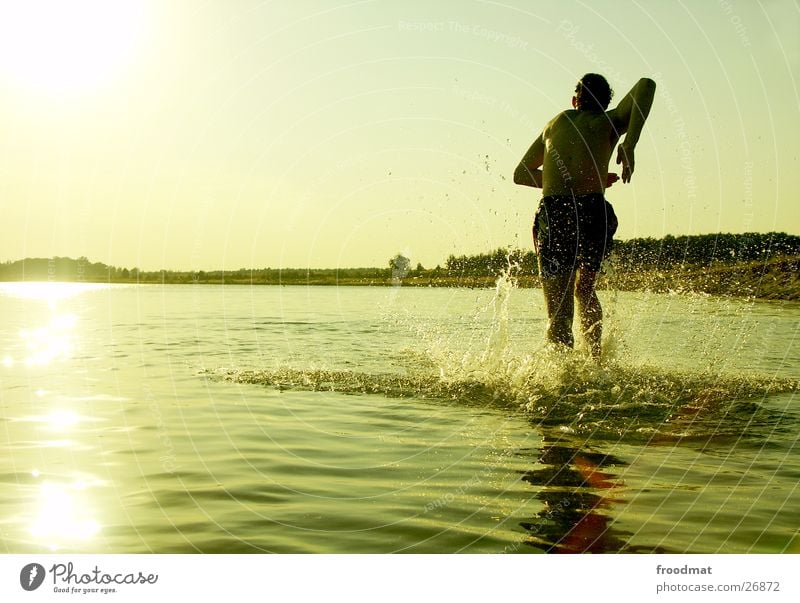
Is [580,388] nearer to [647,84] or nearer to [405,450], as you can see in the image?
[405,450]

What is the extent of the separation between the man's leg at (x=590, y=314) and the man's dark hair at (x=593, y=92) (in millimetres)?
1747

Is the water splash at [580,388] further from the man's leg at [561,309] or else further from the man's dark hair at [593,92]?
the man's dark hair at [593,92]

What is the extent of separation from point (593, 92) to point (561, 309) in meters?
2.31

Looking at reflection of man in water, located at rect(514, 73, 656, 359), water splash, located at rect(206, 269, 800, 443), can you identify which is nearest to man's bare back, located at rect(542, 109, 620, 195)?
reflection of man in water, located at rect(514, 73, 656, 359)

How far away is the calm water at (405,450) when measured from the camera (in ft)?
13.5

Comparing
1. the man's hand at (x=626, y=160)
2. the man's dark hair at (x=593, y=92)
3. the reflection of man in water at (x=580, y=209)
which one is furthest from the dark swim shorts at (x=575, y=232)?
the man's dark hair at (x=593, y=92)

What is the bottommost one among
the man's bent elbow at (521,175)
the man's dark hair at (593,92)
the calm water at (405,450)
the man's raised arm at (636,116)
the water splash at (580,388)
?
the calm water at (405,450)

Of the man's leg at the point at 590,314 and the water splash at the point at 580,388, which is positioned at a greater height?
the man's leg at the point at 590,314

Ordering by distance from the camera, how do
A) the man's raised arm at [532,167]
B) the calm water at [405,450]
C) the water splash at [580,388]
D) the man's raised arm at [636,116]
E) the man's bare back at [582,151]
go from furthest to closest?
1. the man's raised arm at [532,167]
2. the man's bare back at [582,151]
3. the man's raised arm at [636,116]
4. the water splash at [580,388]
5. the calm water at [405,450]

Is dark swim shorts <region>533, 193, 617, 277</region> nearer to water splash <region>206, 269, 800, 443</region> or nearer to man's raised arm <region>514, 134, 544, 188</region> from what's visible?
man's raised arm <region>514, 134, 544, 188</region>

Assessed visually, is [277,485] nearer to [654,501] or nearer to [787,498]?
[654,501]

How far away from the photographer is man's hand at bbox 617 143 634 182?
25.5 feet

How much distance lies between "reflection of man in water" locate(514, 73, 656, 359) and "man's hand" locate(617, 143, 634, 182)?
75 millimetres

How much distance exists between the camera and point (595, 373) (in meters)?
7.87
